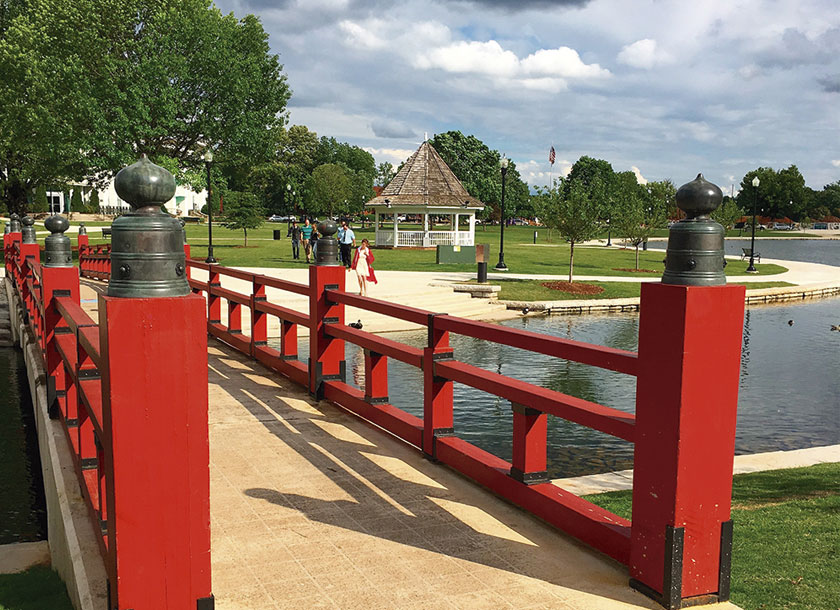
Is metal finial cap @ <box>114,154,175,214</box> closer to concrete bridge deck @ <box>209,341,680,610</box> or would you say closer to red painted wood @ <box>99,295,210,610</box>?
red painted wood @ <box>99,295,210,610</box>

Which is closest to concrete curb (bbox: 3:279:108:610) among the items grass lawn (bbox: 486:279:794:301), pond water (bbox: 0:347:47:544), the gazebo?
pond water (bbox: 0:347:47:544)

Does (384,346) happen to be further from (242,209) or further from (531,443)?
(242,209)

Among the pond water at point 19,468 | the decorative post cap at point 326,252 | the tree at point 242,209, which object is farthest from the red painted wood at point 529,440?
the tree at point 242,209

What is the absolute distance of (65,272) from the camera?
21.5 feet

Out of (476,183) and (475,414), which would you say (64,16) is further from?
(476,183)

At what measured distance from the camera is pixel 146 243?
9.00ft

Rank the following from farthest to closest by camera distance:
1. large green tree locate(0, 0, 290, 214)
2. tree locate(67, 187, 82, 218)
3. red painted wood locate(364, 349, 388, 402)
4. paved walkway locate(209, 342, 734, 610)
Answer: tree locate(67, 187, 82, 218)
large green tree locate(0, 0, 290, 214)
red painted wood locate(364, 349, 388, 402)
paved walkway locate(209, 342, 734, 610)

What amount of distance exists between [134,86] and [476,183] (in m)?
57.1

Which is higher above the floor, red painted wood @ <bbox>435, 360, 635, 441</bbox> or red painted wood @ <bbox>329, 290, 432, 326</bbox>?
red painted wood @ <bbox>329, 290, 432, 326</bbox>

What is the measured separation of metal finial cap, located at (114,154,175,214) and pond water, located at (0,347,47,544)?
6.03 m

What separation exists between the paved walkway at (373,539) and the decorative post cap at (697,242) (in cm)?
140

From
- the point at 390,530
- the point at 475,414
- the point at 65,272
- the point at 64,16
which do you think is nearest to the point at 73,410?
the point at 65,272

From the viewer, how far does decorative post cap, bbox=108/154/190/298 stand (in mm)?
2711

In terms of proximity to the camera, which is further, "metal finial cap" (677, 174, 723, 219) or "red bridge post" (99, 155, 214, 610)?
"metal finial cap" (677, 174, 723, 219)
